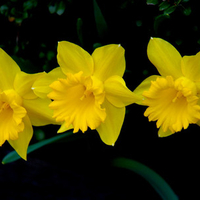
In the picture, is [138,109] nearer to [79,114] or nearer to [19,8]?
[79,114]

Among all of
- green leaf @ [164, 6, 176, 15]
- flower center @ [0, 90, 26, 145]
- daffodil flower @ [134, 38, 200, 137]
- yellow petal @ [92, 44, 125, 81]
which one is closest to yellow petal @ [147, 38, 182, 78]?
daffodil flower @ [134, 38, 200, 137]

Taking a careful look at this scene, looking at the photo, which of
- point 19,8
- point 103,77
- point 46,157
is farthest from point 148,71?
point 46,157

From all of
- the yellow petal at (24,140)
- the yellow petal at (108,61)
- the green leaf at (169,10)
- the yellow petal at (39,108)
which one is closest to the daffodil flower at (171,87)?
the yellow petal at (108,61)

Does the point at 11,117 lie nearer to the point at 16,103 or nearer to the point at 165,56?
the point at 16,103

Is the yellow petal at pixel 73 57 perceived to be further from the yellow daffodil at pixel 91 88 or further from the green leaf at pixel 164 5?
the green leaf at pixel 164 5

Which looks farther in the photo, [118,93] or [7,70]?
[7,70]

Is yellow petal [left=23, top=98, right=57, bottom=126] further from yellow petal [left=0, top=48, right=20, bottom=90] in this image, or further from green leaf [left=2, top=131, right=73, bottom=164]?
green leaf [left=2, top=131, right=73, bottom=164]

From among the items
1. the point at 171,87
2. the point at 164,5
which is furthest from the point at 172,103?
the point at 164,5
